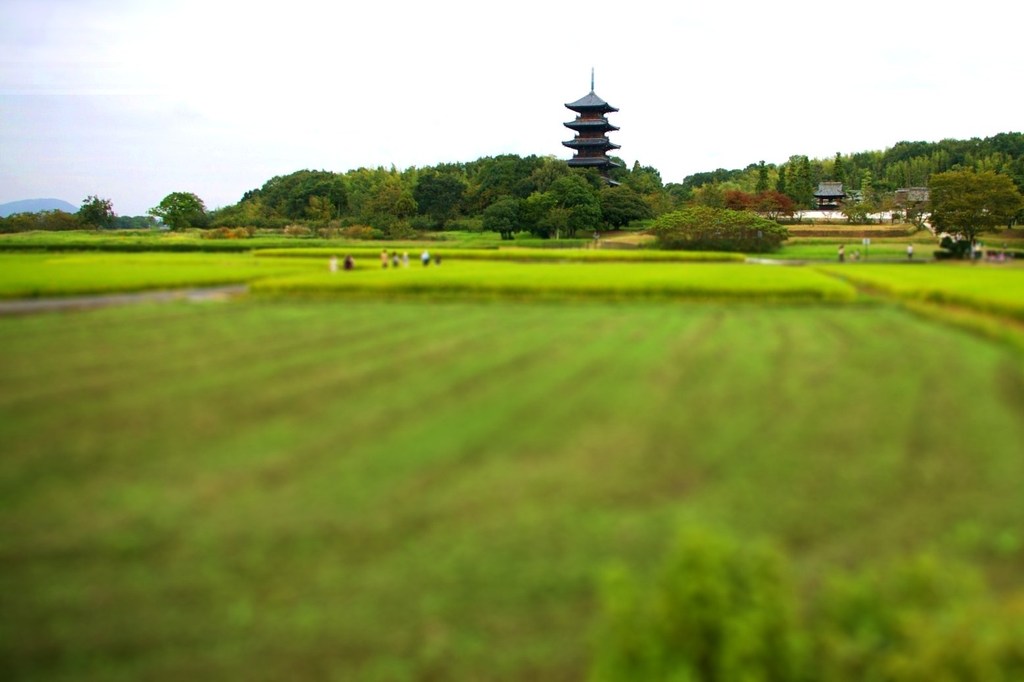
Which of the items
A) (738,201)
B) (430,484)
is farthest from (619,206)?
(430,484)

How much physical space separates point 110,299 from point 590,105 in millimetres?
59321

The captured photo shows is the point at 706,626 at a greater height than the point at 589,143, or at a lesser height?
lesser

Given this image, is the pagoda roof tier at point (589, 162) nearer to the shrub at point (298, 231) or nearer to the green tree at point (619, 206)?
the green tree at point (619, 206)

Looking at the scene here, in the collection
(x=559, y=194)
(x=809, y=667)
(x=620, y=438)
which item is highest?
(x=559, y=194)

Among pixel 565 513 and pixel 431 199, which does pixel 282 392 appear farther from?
pixel 431 199

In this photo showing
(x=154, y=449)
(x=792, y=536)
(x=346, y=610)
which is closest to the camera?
(x=346, y=610)

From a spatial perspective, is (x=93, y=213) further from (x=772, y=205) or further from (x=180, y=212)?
(x=772, y=205)

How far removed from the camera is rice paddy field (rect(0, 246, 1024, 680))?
301 inches

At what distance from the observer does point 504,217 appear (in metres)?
60.1

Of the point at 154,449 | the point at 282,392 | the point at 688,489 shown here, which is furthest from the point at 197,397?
the point at 688,489

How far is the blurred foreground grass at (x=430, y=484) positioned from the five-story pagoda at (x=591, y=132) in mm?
61636

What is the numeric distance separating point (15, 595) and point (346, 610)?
327cm

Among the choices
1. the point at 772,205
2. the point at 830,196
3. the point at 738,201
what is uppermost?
the point at 830,196

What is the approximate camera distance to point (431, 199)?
235 feet
